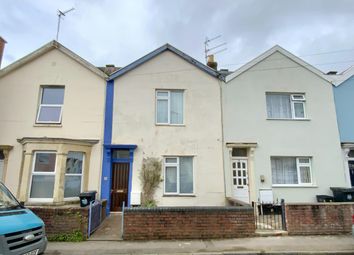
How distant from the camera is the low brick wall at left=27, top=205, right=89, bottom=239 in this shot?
7.43 metres

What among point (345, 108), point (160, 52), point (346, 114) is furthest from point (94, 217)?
point (345, 108)

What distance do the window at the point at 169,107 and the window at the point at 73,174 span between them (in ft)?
12.2

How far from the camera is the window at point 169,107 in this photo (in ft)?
38.6

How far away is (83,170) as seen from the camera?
10828 mm

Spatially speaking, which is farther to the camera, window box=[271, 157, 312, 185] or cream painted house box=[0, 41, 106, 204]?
window box=[271, 157, 312, 185]

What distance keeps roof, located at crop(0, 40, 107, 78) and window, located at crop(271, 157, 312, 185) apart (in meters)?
8.69

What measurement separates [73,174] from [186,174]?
4.66 meters

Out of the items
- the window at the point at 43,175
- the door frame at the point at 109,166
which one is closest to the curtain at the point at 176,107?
the door frame at the point at 109,166

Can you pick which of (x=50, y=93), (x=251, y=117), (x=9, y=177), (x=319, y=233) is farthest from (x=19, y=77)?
(x=319, y=233)

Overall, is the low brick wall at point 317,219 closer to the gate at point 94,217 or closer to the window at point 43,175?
the gate at point 94,217

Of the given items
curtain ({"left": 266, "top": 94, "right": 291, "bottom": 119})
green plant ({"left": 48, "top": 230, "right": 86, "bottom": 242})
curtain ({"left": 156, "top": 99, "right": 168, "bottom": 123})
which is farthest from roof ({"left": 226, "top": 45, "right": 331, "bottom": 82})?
green plant ({"left": 48, "top": 230, "right": 86, "bottom": 242})

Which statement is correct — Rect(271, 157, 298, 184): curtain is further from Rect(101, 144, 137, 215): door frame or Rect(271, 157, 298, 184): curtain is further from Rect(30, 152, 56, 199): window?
Rect(30, 152, 56, 199): window

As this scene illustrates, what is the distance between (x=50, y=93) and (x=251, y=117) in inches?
358

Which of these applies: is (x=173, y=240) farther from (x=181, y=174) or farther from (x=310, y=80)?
(x=310, y=80)
